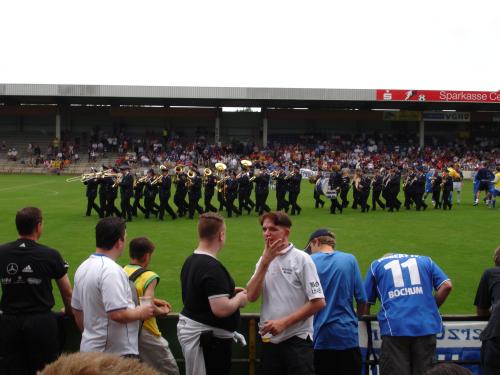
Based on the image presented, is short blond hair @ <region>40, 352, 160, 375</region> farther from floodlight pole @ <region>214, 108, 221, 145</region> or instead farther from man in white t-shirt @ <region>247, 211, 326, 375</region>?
floodlight pole @ <region>214, 108, 221, 145</region>

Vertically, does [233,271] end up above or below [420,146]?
below

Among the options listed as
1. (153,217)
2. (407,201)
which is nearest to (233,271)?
(153,217)

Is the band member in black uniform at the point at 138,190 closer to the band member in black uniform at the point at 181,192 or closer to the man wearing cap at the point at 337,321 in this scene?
the band member in black uniform at the point at 181,192

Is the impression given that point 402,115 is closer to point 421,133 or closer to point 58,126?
point 421,133

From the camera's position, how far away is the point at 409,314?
4332 millimetres

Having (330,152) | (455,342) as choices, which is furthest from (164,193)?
(330,152)

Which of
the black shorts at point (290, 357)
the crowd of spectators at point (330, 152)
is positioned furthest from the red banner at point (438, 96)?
the black shorts at point (290, 357)

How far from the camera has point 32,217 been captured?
4348mm

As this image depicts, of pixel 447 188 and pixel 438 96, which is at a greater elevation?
pixel 438 96

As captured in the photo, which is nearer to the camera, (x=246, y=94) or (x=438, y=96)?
(x=246, y=94)

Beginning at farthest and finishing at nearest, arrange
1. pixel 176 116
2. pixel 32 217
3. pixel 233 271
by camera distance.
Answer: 1. pixel 176 116
2. pixel 233 271
3. pixel 32 217

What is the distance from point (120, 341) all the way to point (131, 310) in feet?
0.93

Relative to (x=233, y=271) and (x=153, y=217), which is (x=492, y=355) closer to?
(x=233, y=271)

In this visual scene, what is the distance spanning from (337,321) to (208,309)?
1.09 m
